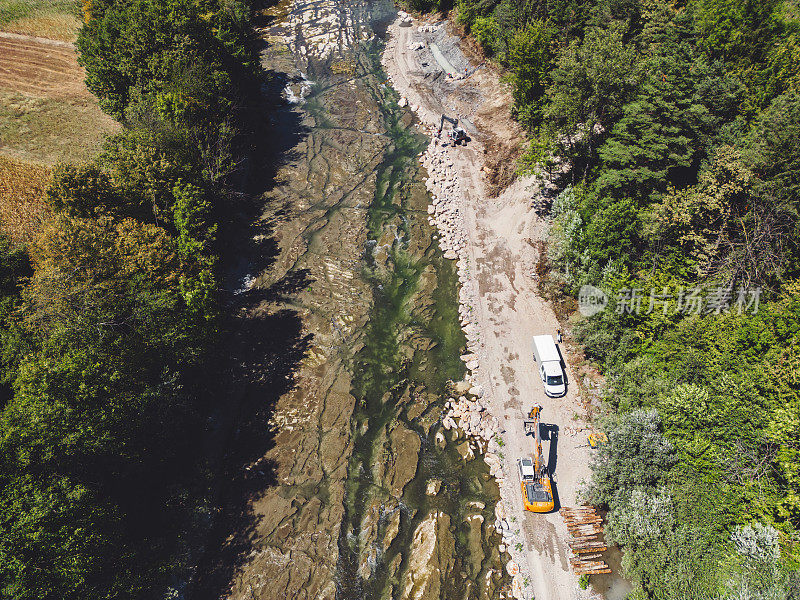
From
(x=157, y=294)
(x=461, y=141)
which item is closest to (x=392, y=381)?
(x=157, y=294)

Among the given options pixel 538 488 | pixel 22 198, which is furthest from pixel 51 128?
pixel 538 488

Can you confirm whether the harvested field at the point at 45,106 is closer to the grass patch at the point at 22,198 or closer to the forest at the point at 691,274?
the grass patch at the point at 22,198

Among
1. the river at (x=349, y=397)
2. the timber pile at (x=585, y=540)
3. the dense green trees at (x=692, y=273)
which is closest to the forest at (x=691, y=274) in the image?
the dense green trees at (x=692, y=273)

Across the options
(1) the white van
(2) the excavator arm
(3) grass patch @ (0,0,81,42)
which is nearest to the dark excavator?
(1) the white van

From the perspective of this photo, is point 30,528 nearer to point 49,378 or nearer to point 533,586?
point 49,378

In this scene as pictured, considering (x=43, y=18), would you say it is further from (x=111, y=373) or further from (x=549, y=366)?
(x=549, y=366)

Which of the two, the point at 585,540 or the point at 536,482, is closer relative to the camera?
the point at 585,540
